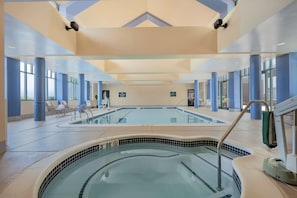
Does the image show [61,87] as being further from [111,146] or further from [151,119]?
[111,146]

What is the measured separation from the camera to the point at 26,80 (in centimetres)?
1031

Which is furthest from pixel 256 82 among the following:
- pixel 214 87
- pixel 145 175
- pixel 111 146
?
pixel 145 175

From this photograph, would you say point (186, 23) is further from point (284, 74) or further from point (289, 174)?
point (289, 174)

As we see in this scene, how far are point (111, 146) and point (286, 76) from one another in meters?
7.73

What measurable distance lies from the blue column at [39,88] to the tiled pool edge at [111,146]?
15.5ft

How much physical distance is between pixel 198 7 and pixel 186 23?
170 cm

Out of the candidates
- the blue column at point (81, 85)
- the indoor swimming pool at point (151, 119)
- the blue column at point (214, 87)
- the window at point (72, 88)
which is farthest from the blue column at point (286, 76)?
the window at point (72, 88)

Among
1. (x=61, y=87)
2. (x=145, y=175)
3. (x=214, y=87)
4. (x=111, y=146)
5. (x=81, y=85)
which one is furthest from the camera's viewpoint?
(x=61, y=87)

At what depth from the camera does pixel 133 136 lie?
474cm

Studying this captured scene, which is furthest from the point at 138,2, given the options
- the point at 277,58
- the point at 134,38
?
the point at 277,58

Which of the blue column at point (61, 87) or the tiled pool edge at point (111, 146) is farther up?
the blue column at point (61, 87)

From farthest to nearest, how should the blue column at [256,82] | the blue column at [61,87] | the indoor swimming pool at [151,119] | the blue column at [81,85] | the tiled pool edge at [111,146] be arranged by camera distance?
the blue column at [61,87], the blue column at [81,85], the indoor swimming pool at [151,119], the blue column at [256,82], the tiled pool edge at [111,146]

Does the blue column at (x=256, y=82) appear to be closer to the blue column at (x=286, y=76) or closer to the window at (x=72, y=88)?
the blue column at (x=286, y=76)

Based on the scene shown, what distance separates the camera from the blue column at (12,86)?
25.8 feet
